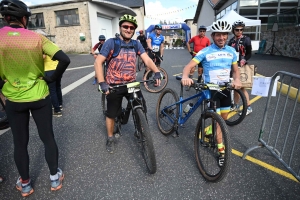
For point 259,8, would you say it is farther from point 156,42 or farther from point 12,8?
point 12,8

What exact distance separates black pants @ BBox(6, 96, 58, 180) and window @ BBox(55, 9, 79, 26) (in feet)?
75.2

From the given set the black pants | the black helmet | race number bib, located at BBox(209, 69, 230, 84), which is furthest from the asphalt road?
the black helmet

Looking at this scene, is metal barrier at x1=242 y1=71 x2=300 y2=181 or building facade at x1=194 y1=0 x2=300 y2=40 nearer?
metal barrier at x1=242 y1=71 x2=300 y2=181

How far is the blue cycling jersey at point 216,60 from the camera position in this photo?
2861 mm

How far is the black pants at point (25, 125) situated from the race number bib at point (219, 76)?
2.23m

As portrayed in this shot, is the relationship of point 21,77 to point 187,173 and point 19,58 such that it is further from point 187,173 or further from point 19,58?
point 187,173

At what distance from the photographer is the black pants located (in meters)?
2.18

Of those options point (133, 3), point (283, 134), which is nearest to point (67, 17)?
point (133, 3)

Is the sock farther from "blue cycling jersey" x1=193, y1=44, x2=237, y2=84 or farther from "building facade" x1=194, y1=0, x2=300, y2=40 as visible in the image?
"building facade" x1=194, y1=0, x2=300, y2=40

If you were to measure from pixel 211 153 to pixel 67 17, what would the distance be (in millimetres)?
24428

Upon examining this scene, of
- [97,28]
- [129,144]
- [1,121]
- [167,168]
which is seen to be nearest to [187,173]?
[167,168]

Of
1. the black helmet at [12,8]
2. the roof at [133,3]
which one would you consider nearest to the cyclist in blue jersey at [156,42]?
the black helmet at [12,8]

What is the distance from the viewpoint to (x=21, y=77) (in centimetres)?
209

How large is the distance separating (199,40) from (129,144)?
16.7ft
